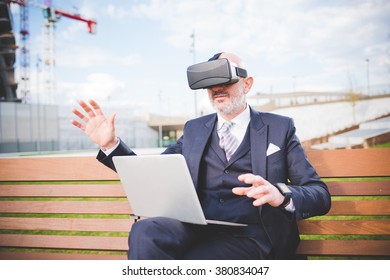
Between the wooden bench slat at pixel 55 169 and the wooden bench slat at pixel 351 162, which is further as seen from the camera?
the wooden bench slat at pixel 55 169

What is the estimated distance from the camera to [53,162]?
7.79 feet

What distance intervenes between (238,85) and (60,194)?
1487 mm

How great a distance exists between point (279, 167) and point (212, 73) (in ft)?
1.98

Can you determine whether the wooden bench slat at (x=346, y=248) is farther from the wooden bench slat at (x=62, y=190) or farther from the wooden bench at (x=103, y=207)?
the wooden bench slat at (x=62, y=190)

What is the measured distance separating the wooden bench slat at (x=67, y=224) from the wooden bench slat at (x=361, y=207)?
1320 mm

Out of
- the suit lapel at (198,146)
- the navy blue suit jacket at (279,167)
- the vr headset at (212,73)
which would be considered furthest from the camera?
the suit lapel at (198,146)

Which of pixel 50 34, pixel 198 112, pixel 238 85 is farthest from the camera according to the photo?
pixel 50 34

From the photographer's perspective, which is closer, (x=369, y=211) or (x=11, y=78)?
(x=369, y=211)

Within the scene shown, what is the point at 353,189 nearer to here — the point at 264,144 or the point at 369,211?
the point at 369,211

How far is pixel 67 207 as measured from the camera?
91.1 inches

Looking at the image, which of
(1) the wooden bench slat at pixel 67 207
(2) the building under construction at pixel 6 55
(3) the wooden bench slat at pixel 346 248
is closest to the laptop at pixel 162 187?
(1) the wooden bench slat at pixel 67 207

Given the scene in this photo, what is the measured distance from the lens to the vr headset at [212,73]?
1.66m

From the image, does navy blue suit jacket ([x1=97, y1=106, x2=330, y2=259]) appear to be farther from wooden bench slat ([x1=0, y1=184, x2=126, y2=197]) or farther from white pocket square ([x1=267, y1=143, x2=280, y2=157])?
wooden bench slat ([x1=0, y1=184, x2=126, y2=197])
